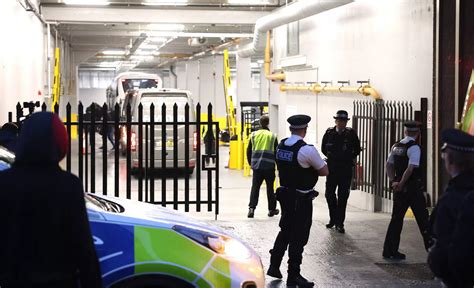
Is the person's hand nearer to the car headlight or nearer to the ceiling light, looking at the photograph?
the car headlight

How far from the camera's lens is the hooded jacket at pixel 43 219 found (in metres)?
3.94

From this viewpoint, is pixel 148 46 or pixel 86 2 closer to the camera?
pixel 86 2

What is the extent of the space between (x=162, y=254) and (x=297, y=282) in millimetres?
3184

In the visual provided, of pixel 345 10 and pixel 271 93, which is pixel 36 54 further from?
pixel 345 10

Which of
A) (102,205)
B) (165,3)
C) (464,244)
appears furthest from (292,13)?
(464,244)

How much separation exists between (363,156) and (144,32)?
15176 mm

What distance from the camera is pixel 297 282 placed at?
817 centimetres

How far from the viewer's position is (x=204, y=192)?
58.6 ft

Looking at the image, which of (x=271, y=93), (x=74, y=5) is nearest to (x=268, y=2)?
(x=271, y=93)

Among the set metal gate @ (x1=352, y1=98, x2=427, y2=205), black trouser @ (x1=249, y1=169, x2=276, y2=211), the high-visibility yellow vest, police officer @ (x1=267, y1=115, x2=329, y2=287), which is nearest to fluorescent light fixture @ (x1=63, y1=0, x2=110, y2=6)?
metal gate @ (x1=352, y1=98, x2=427, y2=205)

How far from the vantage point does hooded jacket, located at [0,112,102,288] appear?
155 inches

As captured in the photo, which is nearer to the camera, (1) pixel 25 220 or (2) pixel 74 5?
(1) pixel 25 220

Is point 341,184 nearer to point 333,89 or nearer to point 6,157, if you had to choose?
point 333,89

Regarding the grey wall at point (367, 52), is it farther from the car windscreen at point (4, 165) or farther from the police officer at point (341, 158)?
the car windscreen at point (4, 165)
